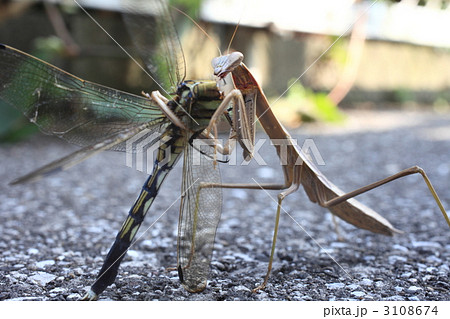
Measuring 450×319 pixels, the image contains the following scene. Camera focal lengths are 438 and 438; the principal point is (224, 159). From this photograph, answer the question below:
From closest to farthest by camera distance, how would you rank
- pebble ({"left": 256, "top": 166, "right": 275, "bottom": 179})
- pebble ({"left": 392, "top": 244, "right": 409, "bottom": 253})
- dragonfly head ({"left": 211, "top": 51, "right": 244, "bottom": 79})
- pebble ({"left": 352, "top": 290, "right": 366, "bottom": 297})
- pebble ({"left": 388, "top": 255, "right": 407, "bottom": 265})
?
dragonfly head ({"left": 211, "top": 51, "right": 244, "bottom": 79}) < pebble ({"left": 352, "top": 290, "right": 366, "bottom": 297}) < pebble ({"left": 388, "top": 255, "right": 407, "bottom": 265}) < pebble ({"left": 392, "top": 244, "right": 409, "bottom": 253}) < pebble ({"left": 256, "top": 166, "right": 275, "bottom": 179})

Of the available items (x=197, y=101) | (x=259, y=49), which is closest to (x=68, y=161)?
(x=197, y=101)

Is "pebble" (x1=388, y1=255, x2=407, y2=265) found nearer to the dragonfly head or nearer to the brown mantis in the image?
the brown mantis

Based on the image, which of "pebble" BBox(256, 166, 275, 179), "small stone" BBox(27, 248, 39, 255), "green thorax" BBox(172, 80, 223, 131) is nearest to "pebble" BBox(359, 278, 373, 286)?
"green thorax" BBox(172, 80, 223, 131)

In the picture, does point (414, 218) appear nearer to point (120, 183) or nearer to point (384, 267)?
point (384, 267)

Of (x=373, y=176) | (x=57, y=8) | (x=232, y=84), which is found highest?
(x=57, y=8)

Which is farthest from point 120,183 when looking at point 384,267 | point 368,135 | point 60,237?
point 368,135

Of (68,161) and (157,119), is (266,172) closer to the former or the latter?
(157,119)
